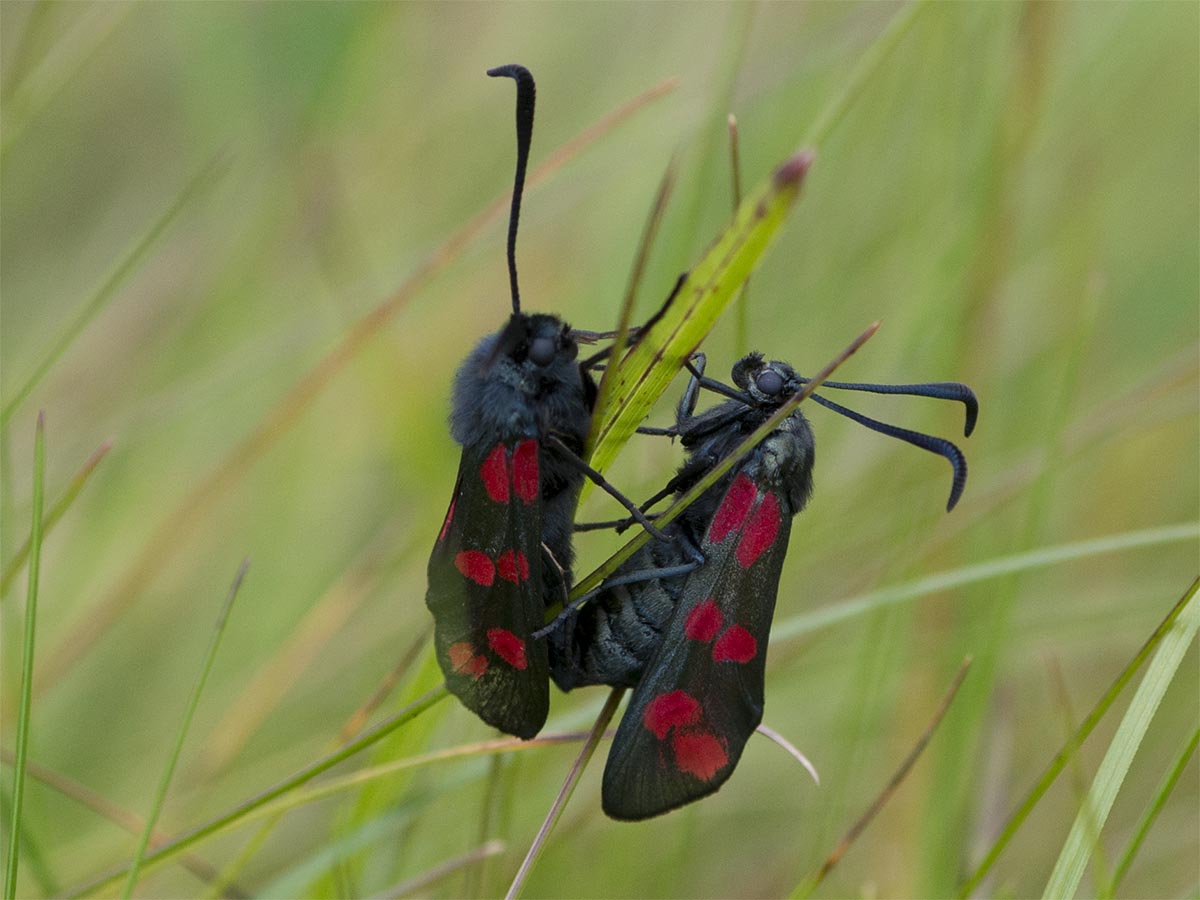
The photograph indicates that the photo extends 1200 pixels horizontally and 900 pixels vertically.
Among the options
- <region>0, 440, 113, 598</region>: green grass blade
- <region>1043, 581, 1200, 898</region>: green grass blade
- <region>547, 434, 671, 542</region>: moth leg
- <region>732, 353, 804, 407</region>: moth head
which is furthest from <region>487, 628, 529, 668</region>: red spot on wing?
<region>1043, 581, 1200, 898</region>: green grass blade

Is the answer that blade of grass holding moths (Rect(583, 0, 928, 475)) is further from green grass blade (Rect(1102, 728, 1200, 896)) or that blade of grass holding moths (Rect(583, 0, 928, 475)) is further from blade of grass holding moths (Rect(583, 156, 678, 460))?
green grass blade (Rect(1102, 728, 1200, 896))

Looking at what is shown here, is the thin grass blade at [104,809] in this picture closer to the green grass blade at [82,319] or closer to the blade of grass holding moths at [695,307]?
the green grass blade at [82,319]

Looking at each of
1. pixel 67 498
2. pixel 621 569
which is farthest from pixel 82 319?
pixel 621 569

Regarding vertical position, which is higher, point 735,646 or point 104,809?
point 735,646

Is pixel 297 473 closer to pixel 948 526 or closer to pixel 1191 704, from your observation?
pixel 948 526

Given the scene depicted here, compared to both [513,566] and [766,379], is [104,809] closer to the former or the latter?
[513,566]

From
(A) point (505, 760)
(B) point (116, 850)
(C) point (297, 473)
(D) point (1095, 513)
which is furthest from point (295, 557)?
(D) point (1095, 513)

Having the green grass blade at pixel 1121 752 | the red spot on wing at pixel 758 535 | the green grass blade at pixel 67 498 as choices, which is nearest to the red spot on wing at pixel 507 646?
the red spot on wing at pixel 758 535
